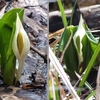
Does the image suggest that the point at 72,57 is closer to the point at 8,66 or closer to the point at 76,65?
the point at 76,65

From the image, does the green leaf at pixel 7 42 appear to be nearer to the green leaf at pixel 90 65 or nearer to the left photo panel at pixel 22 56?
the left photo panel at pixel 22 56

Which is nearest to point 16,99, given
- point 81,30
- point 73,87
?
point 73,87

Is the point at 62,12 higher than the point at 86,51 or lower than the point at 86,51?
higher

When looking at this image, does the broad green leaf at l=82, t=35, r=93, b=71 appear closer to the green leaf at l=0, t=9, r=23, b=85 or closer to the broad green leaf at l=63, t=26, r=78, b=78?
the broad green leaf at l=63, t=26, r=78, b=78

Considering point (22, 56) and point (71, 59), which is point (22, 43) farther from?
point (71, 59)

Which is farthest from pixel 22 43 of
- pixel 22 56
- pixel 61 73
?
pixel 61 73

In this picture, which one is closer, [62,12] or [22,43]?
[22,43]
